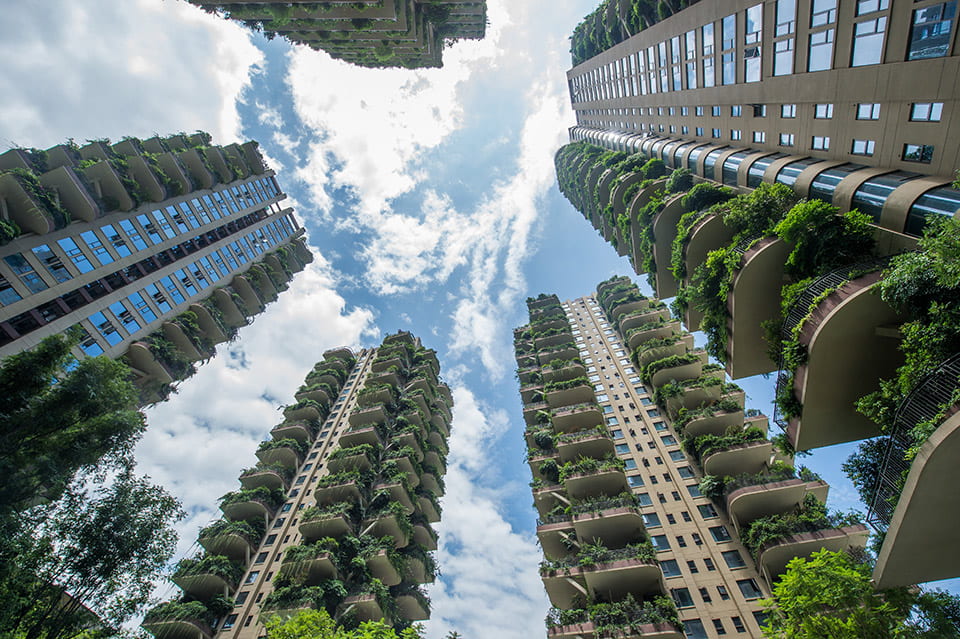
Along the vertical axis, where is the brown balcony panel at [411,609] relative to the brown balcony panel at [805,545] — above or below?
above

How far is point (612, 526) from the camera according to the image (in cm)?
2466

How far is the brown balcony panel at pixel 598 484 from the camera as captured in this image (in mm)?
27234

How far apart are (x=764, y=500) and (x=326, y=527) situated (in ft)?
95.4

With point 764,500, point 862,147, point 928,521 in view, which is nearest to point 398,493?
point 764,500

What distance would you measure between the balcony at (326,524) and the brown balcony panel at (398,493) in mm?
3933

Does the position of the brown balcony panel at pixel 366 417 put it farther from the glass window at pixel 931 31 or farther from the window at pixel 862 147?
the glass window at pixel 931 31

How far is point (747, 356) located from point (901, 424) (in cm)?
892

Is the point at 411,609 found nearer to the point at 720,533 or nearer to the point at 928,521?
the point at 720,533

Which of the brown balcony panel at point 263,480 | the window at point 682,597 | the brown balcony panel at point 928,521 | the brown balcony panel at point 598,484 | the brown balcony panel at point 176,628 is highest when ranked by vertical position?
the brown balcony panel at point 263,480

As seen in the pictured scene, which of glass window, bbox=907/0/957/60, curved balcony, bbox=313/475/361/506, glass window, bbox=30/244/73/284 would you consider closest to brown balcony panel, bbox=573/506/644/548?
curved balcony, bbox=313/475/361/506

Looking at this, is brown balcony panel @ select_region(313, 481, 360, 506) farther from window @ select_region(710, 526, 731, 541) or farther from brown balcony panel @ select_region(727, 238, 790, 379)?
brown balcony panel @ select_region(727, 238, 790, 379)

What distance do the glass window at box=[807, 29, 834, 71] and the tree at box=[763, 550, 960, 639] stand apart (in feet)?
70.9

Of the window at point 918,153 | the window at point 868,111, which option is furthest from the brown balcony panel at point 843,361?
the window at point 868,111

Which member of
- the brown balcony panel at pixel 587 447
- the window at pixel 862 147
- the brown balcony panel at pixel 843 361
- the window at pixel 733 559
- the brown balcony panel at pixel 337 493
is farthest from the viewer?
the brown balcony panel at pixel 337 493
